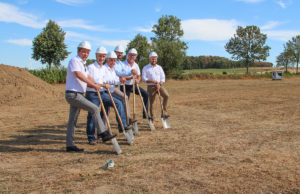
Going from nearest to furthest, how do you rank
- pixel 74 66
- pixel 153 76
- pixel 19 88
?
pixel 74 66, pixel 153 76, pixel 19 88

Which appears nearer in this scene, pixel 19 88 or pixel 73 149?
pixel 73 149

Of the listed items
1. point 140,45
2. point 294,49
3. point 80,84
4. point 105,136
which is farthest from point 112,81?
point 294,49

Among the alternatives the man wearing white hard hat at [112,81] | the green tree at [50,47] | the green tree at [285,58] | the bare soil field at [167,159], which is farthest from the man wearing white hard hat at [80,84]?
the green tree at [285,58]

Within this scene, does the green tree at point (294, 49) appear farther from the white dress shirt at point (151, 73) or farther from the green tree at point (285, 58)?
the white dress shirt at point (151, 73)

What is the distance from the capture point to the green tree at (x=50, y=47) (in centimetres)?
4062

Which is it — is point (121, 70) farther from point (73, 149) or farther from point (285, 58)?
point (285, 58)

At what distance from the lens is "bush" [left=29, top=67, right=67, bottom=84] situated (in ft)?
111

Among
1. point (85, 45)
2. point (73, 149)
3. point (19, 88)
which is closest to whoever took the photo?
point (85, 45)

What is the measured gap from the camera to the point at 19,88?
18984 mm

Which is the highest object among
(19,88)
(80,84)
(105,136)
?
(80,84)

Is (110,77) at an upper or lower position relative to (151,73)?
lower

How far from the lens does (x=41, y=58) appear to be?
42062 millimetres

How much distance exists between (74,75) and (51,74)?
99.5ft

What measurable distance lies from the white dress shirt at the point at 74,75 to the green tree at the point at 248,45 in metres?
65.5
